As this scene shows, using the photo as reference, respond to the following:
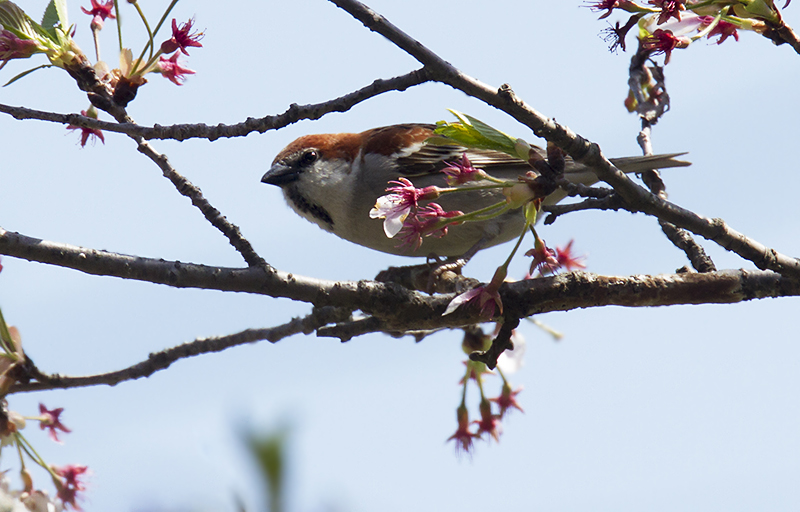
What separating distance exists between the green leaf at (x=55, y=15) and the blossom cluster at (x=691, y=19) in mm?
1887

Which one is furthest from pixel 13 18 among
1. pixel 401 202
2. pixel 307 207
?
pixel 307 207

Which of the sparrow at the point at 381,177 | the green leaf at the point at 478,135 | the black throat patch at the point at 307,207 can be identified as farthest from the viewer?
the black throat patch at the point at 307,207

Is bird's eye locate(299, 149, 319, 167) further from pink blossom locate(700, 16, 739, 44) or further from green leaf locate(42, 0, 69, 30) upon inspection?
pink blossom locate(700, 16, 739, 44)

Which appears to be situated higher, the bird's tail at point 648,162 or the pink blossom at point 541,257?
the bird's tail at point 648,162

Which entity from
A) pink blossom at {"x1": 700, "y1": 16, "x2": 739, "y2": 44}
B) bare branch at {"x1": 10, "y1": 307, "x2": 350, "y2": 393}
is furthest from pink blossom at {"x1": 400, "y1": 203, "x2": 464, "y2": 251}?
pink blossom at {"x1": 700, "y1": 16, "x2": 739, "y2": 44}

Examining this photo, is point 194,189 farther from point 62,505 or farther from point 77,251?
point 62,505

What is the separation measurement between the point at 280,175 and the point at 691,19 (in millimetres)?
3175

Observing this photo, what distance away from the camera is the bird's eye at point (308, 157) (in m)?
5.00

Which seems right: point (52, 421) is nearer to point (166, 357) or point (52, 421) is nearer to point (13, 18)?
point (166, 357)

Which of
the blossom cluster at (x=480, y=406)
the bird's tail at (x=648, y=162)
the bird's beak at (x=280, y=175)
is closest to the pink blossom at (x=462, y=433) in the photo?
the blossom cluster at (x=480, y=406)

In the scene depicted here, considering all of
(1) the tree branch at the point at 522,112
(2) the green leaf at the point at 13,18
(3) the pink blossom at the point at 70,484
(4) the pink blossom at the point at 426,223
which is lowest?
(3) the pink blossom at the point at 70,484

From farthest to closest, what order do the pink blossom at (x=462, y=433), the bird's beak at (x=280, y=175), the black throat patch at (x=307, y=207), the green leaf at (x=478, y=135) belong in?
the bird's beak at (x=280, y=175)
the black throat patch at (x=307, y=207)
the pink blossom at (x=462, y=433)
the green leaf at (x=478, y=135)

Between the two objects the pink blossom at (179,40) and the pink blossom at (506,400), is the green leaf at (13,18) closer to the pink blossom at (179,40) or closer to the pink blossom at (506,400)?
the pink blossom at (179,40)

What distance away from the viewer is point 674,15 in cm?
217
